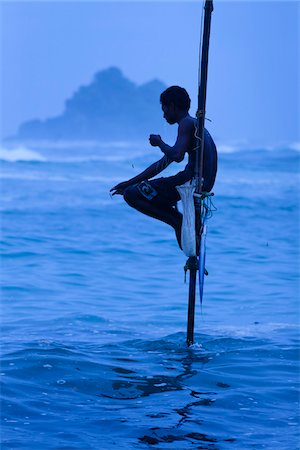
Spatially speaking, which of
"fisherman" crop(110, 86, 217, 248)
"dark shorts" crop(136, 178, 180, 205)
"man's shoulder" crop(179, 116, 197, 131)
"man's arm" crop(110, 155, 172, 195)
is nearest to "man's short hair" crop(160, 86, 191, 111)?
"fisherman" crop(110, 86, 217, 248)

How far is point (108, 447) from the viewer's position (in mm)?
5430

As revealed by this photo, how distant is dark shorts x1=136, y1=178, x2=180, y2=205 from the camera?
24.7ft

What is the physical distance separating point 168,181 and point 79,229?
1107cm

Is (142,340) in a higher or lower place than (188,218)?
lower

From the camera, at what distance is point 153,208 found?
763 cm

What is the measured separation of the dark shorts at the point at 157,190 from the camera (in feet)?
24.7

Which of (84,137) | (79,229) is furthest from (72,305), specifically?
(84,137)

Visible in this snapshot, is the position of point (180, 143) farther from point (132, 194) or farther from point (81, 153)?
point (81, 153)

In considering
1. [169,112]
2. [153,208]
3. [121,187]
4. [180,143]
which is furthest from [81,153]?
[180,143]

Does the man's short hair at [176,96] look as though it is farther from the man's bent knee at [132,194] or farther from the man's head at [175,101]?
the man's bent knee at [132,194]

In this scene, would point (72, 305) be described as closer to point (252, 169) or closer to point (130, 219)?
point (130, 219)

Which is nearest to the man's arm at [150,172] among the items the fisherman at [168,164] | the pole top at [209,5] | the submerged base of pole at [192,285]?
the fisherman at [168,164]

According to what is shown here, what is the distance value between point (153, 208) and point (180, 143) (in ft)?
2.34

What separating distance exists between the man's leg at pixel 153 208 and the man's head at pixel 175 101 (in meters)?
0.75
